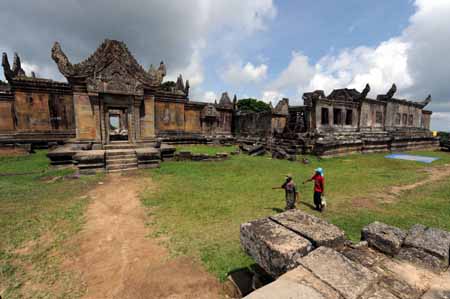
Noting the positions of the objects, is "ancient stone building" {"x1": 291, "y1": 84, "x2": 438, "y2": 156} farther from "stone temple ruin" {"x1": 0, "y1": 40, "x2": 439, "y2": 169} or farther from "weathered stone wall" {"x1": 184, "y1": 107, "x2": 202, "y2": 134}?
"weathered stone wall" {"x1": 184, "y1": 107, "x2": 202, "y2": 134}

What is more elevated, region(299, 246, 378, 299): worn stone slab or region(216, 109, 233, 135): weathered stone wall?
region(216, 109, 233, 135): weathered stone wall

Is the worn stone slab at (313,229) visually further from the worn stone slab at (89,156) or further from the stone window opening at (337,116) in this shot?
the stone window opening at (337,116)

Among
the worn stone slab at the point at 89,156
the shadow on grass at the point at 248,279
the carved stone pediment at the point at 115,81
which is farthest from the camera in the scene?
the carved stone pediment at the point at 115,81

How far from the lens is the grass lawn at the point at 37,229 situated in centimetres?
260

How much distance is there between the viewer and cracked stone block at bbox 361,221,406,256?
8.38 feet

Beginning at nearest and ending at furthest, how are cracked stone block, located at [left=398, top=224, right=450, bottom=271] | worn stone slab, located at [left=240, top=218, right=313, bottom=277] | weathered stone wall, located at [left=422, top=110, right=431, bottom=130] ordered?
worn stone slab, located at [left=240, top=218, right=313, bottom=277] → cracked stone block, located at [left=398, top=224, right=450, bottom=271] → weathered stone wall, located at [left=422, top=110, right=431, bottom=130]

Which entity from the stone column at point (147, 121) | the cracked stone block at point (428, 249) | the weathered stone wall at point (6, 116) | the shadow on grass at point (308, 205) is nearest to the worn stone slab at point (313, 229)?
the cracked stone block at point (428, 249)

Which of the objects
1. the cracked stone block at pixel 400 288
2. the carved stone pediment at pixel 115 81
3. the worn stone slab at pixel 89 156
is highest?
the carved stone pediment at pixel 115 81

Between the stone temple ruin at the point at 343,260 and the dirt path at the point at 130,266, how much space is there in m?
0.99

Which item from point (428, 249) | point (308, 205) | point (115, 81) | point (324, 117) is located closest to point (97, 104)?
point (115, 81)

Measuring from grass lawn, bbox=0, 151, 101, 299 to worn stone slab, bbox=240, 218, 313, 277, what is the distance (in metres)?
2.34

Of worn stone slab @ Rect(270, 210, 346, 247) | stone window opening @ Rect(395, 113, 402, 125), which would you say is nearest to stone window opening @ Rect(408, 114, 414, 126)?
stone window opening @ Rect(395, 113, 402, 125)

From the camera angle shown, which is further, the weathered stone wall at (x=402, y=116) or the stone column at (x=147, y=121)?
the weathered stone wall at (x=402, y=116)

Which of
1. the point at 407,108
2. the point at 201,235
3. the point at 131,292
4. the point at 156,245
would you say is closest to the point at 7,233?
the point at 156,245
